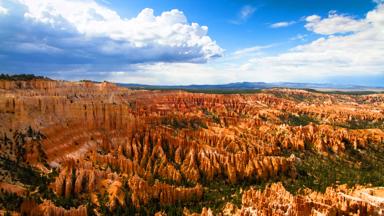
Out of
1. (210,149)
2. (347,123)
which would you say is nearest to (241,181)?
(210,149)

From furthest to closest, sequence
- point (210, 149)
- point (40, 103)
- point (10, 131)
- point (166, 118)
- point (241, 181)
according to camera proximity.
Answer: point (166, 118) → point (210, 149) → point (241, 181) → point (40, 103) → point (10, 131)

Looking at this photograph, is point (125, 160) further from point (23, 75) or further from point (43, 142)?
point (23, 75)

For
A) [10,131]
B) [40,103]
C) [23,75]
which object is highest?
[23,75]

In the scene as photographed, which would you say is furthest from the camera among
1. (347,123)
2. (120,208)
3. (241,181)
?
(347,123)

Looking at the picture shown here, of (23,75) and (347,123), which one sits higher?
(23,75)

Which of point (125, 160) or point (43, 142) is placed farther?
point (125, 160)

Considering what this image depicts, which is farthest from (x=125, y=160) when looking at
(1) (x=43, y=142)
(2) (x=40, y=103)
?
(2) (x=40, y=103)
